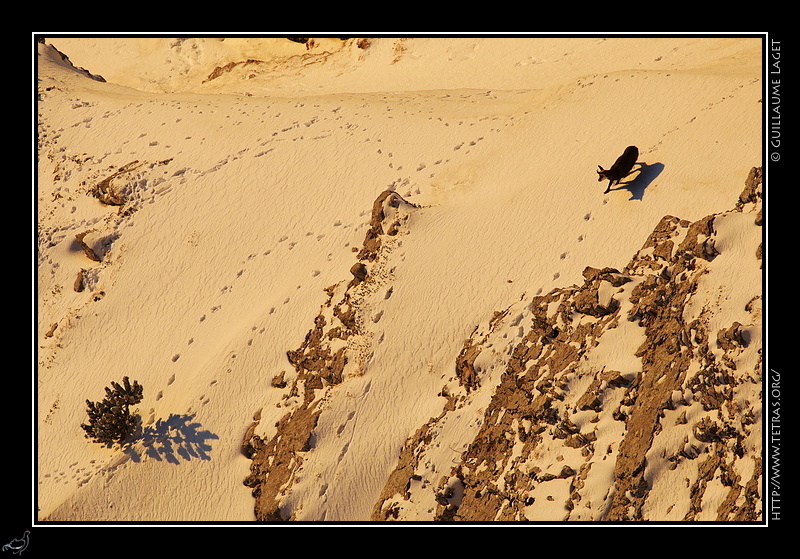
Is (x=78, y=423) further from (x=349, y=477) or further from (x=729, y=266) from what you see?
(x=729, y=266)

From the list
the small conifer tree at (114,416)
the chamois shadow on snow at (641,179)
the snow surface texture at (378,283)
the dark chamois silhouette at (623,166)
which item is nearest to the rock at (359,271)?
the snow surface texture at (378,283)

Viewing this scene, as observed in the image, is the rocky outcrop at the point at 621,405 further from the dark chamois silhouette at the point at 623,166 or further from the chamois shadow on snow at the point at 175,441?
the chamois shadow on snow at the point at 175,441

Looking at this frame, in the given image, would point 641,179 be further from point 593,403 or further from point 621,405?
point 593,403

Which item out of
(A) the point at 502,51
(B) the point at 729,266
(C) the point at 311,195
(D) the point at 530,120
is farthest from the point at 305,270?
(A) the point at 502,51

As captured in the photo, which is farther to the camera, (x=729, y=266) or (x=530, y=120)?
(x=530, y=120)

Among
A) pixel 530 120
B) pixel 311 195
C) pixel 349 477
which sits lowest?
pixel 349 477

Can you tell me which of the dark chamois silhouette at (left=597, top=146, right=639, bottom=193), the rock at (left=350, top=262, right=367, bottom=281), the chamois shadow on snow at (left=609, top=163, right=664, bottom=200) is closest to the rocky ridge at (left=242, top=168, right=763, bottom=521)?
the rock at (left=350, top=262, right=367, bottom=281)
